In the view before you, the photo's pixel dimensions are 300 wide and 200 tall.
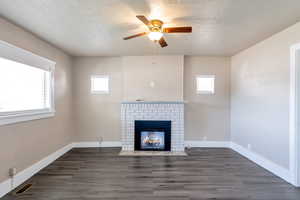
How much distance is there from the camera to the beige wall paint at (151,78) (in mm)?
5168

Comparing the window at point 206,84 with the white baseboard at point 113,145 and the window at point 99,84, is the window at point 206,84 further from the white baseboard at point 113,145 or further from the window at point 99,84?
the window at point 99,84

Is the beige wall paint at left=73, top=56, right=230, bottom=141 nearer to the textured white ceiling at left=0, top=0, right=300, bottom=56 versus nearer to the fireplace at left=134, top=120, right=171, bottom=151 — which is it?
the fireplace at left=134, top=120, right=171, bottom=151

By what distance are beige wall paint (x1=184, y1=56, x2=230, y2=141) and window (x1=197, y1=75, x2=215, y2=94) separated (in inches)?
3.5

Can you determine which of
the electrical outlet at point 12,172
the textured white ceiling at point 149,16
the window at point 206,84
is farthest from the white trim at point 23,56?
the window at point 206,84

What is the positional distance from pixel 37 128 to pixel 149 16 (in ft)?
9.59

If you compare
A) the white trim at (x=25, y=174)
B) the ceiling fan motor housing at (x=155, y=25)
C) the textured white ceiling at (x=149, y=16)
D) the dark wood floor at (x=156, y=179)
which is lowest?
the dark wood floor at (x=156, y=179)

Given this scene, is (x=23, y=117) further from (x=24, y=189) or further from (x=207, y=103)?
(x=207, y=103)

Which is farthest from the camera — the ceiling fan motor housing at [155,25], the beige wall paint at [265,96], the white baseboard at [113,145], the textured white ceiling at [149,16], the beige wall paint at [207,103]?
the beige wall paint at [207,103]

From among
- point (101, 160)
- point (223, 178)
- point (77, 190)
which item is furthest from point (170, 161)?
point (77, 190)

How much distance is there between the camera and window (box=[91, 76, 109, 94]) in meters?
5.38

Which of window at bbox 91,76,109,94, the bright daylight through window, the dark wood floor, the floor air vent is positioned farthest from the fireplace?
the floor air vent

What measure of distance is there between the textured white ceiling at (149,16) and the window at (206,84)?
4.62 ft

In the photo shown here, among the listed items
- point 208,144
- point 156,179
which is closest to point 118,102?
point 156,179

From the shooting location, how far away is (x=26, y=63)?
3211mm
